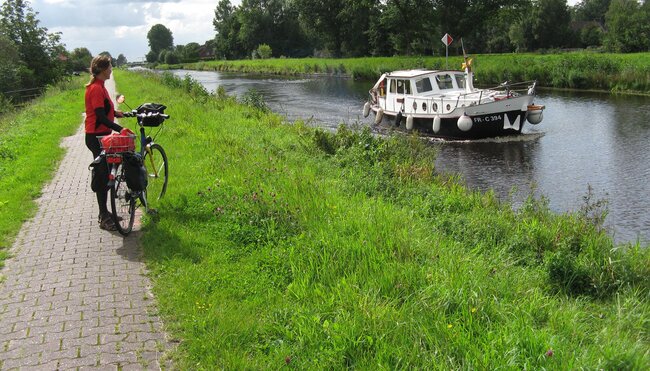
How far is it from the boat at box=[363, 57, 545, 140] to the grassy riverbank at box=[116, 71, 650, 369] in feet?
34.0

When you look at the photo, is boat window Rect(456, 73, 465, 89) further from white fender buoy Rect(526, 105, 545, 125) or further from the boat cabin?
white fender buoy Rect(526, 105, 545, 125)

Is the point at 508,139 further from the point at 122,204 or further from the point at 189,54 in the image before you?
the point at 189,54

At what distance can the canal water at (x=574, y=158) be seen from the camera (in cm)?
1117

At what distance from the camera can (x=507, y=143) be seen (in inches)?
740

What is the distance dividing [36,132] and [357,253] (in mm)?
13625

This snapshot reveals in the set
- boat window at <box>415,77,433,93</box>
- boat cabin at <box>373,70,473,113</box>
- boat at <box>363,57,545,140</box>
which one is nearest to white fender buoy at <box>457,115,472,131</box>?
boat at <box>363,57,545,140</box>

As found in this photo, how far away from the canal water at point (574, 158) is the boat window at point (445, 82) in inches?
117

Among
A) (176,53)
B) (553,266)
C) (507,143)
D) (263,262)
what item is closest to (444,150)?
(507,143)

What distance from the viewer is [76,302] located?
14.7 feet

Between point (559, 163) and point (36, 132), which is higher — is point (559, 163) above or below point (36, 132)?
below

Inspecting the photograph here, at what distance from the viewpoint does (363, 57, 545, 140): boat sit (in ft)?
61.9

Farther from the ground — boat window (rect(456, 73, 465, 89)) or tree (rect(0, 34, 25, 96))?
tree (rect(0, 34, 25, 96))

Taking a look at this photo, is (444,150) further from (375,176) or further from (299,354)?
(299,354)

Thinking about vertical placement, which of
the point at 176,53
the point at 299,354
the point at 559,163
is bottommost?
the point at 559,163
